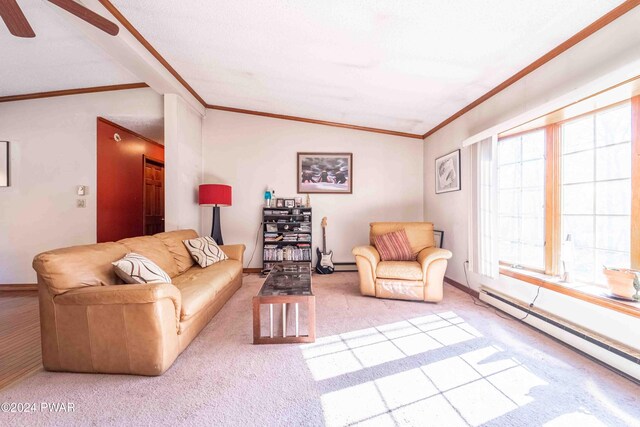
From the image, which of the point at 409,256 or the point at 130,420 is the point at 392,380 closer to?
the point at 130,420

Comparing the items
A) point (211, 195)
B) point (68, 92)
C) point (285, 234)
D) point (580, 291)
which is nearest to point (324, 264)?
point (285, 234)

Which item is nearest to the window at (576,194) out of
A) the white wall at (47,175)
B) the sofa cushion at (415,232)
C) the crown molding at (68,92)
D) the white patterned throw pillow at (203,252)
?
the sofa cushion at (415,232)

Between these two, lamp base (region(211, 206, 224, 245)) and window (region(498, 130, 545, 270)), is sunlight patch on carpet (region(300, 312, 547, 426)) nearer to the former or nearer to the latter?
window (region(498, 130, 545, 270))

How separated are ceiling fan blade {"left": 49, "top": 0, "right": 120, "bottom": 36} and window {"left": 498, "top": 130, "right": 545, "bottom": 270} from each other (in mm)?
3787

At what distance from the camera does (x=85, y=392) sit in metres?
1.40

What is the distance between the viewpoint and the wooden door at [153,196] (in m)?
4.52

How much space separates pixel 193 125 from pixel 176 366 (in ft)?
11.3

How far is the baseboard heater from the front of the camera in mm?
1500

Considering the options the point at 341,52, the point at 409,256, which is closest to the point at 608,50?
the point at 341,52

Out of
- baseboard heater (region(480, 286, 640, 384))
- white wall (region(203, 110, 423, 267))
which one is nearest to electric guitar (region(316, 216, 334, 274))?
white wall (region(203, 110, 423, 267))

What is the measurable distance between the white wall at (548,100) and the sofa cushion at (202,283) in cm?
280

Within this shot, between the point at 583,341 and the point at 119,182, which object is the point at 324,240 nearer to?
the point at 583,341

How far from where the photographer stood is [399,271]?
2830 millimetres

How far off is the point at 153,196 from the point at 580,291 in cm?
598
